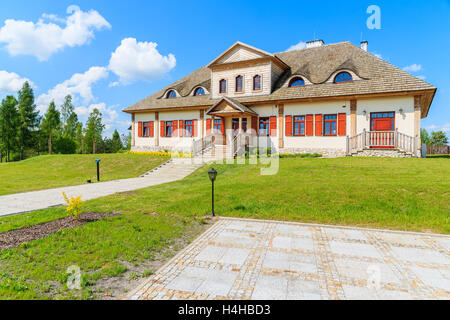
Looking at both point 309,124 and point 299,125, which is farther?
Result: point 299,125

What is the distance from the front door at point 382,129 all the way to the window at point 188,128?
15317mm

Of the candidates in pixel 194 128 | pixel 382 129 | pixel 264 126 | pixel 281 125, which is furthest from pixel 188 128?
pixel 382 129

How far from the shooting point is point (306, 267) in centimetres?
438

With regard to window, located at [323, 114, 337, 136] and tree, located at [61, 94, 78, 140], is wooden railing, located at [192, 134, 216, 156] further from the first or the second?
tree, located at [61, 94, 78, 140]

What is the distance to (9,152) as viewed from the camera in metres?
45.3

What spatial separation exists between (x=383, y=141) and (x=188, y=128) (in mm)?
16606

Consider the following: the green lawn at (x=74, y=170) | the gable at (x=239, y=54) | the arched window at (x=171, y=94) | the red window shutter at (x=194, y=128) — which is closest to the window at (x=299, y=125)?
the gable at (x=239, y=54)

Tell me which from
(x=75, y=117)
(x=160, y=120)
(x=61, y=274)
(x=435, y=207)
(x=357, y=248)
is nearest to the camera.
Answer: (x=61, y=274)

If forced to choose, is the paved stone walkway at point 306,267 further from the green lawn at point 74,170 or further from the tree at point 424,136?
the tree at point 424,136

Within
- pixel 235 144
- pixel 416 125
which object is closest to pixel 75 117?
pixel 235 144

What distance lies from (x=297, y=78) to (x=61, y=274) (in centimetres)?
2175

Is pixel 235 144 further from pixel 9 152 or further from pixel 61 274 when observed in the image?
pixel 9 152

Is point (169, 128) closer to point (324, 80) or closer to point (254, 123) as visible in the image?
point (254, 123)

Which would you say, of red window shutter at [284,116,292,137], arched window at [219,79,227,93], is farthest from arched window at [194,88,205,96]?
red window shutter at [284,116,292,137]
